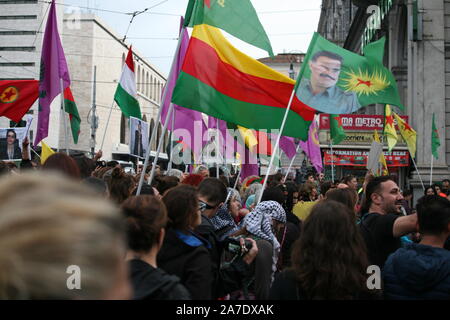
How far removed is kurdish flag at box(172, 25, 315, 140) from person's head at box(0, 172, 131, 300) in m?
5.11

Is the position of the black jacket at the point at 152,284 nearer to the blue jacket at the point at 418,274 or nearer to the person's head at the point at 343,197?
the blue jacket at the point at 418,274

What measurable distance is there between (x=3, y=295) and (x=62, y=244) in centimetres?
19

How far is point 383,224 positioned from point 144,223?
213 centimetres

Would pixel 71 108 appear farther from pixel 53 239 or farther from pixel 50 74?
pixel 53 239

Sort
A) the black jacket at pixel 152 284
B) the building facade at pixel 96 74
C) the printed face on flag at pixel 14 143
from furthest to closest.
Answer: the building facade at pixel 96 74, the printed face on flag at pixel 14 143, the black jacket at pixel 152 284

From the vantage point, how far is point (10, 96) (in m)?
10.0

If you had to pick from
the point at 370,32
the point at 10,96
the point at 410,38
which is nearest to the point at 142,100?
the point at 370,32

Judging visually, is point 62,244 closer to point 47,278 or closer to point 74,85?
point 47,278

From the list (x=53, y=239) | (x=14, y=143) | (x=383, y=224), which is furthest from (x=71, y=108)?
(x=53, y=239)

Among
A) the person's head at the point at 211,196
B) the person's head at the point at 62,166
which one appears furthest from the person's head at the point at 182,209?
the person's head at the point at 62,166

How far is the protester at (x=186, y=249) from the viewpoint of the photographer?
3.15 meters

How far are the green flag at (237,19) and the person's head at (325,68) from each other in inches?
32.4

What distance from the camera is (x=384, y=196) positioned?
451 cm
